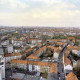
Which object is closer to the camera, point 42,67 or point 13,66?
point 42,67

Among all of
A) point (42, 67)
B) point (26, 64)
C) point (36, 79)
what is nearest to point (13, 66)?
point (26, 64)

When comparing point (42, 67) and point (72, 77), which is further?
point (42, 67)

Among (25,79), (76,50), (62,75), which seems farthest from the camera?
(76,50)

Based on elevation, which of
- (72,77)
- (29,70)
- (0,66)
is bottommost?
(29,70)

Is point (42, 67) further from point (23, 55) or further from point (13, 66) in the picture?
point (23, 55)

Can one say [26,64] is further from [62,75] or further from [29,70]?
[62,75]

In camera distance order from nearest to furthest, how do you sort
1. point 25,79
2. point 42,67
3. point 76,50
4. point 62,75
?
1. point 25,79
2. point 62,75
3. point 42,67
4. point 76,50

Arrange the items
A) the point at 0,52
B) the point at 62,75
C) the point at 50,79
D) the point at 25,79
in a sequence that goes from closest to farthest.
→ the point at 50,79 → the point at 25,79 → the point at 62,75 → the point at 0,52

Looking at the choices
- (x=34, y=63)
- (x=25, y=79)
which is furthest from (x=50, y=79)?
(x=34, y=63)

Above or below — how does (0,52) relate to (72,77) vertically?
above
